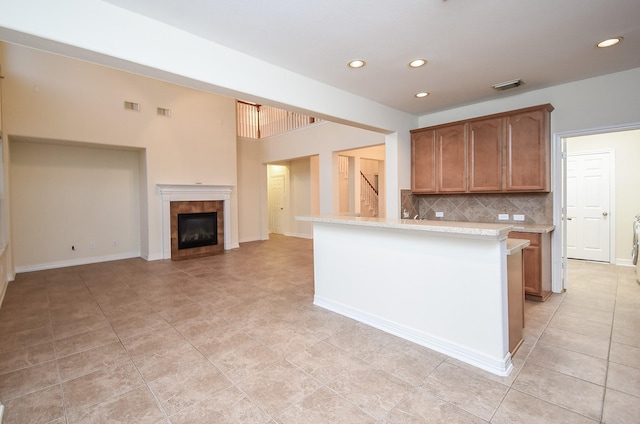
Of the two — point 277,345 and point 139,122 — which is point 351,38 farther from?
point 139,122

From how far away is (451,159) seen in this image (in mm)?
4551

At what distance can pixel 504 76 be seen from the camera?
349 cm

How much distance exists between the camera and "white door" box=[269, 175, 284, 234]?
10.4 metres

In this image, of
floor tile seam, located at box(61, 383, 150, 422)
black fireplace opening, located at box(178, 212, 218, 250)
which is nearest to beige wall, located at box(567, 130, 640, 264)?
floor tile seam, located at box(61, 383, 150, 422)

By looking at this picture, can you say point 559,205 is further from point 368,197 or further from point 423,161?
point 368,197

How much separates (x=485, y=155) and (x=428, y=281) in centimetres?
252

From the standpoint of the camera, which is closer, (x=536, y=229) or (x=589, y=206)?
(x=536, y=229)

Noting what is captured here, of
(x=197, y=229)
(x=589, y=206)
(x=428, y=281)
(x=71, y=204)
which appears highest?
(x=71, y=204)

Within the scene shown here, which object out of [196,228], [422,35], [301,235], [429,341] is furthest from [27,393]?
[301,235]

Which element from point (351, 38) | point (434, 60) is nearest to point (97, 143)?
point (351, 38)

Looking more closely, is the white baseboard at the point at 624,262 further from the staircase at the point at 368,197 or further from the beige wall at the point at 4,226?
the beige wall at the point at 4,226

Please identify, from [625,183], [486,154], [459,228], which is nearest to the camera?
[459,228]

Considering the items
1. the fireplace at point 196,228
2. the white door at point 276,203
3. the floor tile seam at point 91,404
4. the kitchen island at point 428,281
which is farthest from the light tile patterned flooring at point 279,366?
the white door at point 276,203

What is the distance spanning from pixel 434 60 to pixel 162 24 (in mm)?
2525
